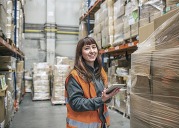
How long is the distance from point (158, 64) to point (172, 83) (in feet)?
0.83

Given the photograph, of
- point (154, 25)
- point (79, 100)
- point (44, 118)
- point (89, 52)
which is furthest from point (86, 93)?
point (44, 118)

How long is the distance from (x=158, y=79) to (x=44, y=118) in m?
3.91

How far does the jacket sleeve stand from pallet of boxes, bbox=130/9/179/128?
46cm

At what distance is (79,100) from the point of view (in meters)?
1.89

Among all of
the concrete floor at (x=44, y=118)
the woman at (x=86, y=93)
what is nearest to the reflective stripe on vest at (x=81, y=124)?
the woman at (x=86, y=93)

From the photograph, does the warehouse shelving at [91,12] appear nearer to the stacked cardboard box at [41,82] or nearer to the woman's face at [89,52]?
the stacked cardboard box at [41,82]

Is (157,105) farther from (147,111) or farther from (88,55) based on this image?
(88,55)

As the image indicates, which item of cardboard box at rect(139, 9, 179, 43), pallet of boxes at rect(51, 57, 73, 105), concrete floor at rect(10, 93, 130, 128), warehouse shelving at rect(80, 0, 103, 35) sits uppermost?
warehouse shelving at rect(80, 0, 103, 35)

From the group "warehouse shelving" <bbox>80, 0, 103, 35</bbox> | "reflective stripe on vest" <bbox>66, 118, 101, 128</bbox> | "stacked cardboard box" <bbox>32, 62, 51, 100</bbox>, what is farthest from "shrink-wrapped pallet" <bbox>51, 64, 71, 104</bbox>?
"reflective stripe on vest" <bbox>66, 118, 101, 128</bbox>

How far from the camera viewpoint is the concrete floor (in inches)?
184

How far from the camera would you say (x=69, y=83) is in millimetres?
1986

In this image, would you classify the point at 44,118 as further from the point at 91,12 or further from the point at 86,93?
the point at 91,12

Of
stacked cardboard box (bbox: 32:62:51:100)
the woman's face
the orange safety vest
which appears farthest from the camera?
stacked cardboard box (bbox: 32:62:51:100)

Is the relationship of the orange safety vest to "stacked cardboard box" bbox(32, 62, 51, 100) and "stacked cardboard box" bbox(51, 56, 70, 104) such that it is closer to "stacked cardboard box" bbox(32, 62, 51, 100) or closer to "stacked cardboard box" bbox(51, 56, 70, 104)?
"stacked cardboard box" bbox(51, 56, 70, 104)
